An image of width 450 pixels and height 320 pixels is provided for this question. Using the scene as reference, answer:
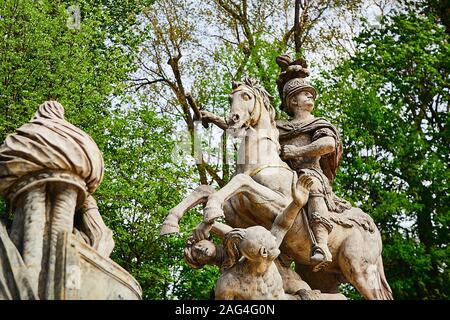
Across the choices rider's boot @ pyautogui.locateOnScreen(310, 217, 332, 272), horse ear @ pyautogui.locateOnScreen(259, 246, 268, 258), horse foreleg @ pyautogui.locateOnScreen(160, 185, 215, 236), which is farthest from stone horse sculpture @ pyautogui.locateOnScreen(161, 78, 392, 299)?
horse ear @ pyautogui.locateOnScreen(259, 246, 268, 258)

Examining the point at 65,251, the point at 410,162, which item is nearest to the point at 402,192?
the point at 410,162

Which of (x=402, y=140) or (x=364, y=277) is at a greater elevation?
(x=402, y=140)

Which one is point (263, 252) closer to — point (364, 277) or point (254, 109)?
point (364, 277)

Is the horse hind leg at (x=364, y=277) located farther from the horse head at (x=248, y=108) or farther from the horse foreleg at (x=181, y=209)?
the horse head at (x=248, y=108)

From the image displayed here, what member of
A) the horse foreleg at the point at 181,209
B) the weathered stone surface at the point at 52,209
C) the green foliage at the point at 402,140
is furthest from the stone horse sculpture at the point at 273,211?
the green foliage at the point at 402,140

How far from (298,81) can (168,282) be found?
1070cm

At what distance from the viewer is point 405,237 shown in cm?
1969

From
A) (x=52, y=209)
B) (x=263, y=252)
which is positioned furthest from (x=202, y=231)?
(x=52, y=209)

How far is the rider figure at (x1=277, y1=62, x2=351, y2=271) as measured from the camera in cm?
852

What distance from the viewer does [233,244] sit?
7.70m

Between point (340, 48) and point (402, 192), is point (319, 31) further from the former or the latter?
point (402, 192)

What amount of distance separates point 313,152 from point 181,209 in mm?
1644

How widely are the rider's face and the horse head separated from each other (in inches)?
17.1
